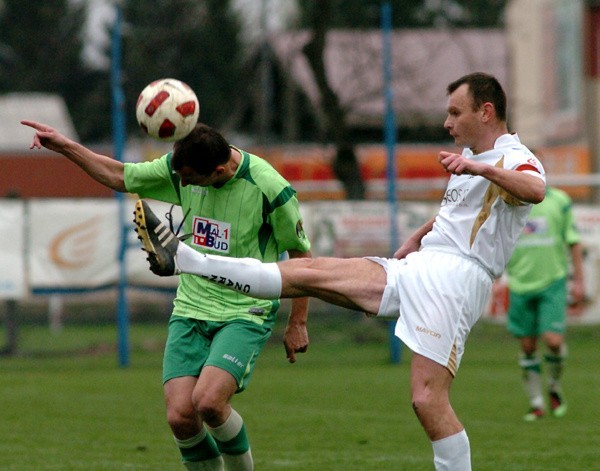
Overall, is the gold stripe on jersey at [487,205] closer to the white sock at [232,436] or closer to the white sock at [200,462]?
the white sock at [232,436]

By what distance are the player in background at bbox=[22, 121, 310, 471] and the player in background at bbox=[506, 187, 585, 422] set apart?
199 inches

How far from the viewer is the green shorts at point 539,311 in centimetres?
1190

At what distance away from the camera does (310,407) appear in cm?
1238

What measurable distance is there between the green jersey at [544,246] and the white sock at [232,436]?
17.7ft

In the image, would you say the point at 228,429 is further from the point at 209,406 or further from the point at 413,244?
the point at 413,244

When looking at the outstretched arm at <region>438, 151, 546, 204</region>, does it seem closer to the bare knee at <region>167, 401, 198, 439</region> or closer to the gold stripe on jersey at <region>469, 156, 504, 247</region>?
the gold stripe on jersey at <region>469, 156, 504, 247</region>

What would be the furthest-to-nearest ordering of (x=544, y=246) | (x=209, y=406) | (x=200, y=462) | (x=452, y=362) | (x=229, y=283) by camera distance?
(x=544, y=246), (x=200, y=462), (x=209, y=406), (x=452, y=362), (x=229, y=283)

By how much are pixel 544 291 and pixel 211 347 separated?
5.62 m

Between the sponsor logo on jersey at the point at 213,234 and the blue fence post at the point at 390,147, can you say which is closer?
the sponsor logo on jersey at the point at 213,234

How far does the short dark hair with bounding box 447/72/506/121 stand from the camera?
6441 mm

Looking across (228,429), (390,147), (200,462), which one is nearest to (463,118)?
(228,429)

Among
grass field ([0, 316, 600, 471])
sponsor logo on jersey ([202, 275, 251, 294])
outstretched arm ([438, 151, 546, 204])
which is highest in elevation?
outstretched arm ([438, 151, 546, 204])

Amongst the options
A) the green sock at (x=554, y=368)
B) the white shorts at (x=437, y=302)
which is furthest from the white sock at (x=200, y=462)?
the green sock at (x=554, y=368)

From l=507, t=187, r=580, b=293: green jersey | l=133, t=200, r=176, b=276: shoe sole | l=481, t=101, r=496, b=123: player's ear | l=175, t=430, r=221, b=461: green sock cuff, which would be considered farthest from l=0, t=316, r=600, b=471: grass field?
l=481, t=101, r=496, b=123: player's ear
